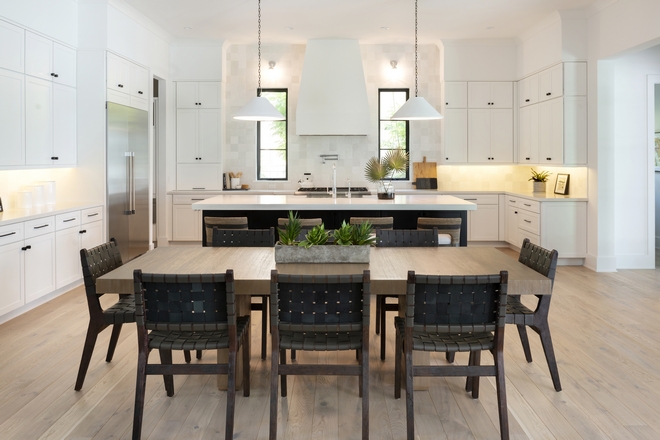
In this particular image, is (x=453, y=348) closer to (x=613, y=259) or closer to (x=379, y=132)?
(x=613, y=259)

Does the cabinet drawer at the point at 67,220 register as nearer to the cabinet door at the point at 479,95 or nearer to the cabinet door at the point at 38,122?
the cabinet door at the point at 38,122

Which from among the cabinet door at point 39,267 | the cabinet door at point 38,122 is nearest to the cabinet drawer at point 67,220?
the cabinet door at point 39,267

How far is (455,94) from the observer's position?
9.03m

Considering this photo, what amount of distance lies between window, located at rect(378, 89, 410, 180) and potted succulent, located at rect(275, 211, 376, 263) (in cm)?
621

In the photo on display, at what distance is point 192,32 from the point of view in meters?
8.48

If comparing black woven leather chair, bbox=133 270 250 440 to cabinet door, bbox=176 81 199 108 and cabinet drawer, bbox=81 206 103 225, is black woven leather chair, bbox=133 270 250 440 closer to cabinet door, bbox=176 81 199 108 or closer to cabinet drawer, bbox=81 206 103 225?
cabinet drawer, bbox=81 206 103 225

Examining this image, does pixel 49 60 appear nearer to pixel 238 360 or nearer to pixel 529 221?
pixel 238 360

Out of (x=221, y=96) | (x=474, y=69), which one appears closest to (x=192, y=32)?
(x=221, y=96)

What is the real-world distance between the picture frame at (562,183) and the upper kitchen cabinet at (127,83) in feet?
18.4

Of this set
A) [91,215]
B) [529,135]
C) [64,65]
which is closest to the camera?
[64,65]

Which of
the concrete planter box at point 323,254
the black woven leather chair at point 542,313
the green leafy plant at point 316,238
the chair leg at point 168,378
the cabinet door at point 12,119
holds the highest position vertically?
the cabinet door at point 12,119

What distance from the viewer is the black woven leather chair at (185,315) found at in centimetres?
272

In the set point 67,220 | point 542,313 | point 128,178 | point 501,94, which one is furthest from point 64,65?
point 501,94

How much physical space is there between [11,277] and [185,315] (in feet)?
9.40
